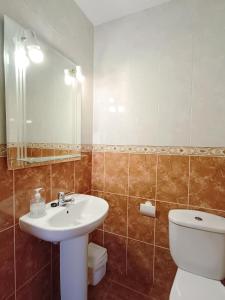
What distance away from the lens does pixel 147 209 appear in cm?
139

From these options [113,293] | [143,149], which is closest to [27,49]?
[143,149]

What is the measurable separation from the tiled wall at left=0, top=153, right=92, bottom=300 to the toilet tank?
2.94ft

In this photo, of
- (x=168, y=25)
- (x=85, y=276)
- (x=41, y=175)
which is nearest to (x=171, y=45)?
(x=168, y=25)

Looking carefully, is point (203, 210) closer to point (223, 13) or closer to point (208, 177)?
point (208, 177)

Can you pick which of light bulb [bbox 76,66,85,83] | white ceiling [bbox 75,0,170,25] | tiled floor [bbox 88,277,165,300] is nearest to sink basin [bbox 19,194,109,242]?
tiled floor [bbox 88,277,165,300]

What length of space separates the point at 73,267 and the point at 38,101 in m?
1.14

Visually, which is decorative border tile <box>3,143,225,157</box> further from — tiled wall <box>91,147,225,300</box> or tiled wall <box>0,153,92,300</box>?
tiled wall <box>0,153,92,300</box>

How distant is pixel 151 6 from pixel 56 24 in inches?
31.4

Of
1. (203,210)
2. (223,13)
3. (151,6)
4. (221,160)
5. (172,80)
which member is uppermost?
(151,6)

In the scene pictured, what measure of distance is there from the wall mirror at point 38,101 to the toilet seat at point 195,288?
3.68 feet

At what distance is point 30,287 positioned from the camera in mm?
1083

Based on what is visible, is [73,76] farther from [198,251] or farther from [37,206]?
[198,251]

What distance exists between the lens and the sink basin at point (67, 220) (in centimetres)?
85

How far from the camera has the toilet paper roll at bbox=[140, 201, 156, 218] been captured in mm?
1370
